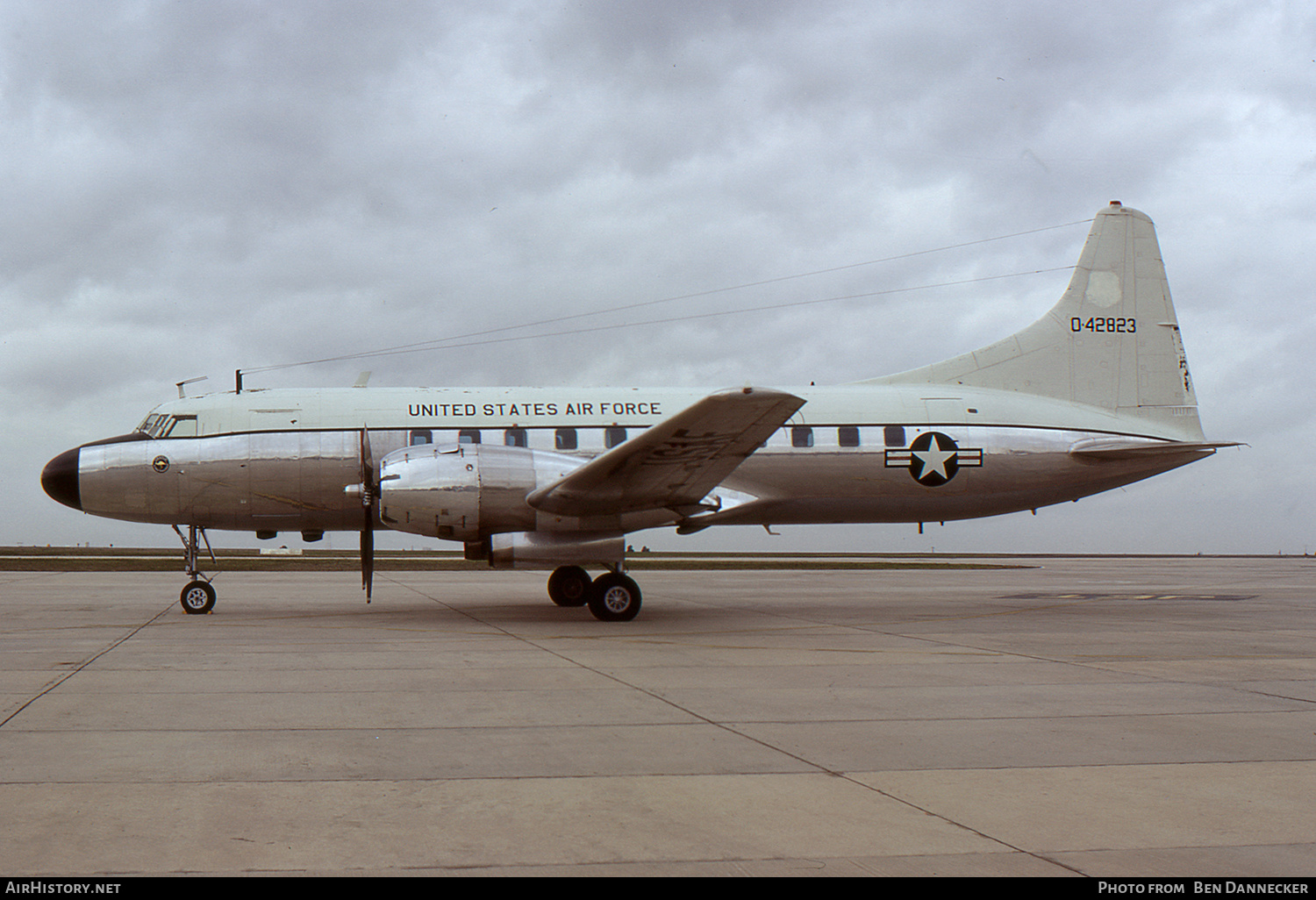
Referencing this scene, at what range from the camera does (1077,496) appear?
17.8 m

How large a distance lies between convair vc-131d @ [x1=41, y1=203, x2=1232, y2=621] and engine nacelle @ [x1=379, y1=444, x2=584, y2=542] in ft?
0.09

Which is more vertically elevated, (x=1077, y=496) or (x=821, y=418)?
(x=821, y=418)

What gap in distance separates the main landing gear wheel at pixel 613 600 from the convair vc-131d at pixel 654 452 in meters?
0.03

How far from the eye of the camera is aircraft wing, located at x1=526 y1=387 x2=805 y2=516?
11.5 m

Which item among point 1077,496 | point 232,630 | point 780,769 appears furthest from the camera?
point 1077,496

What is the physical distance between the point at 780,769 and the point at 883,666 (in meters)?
4.46

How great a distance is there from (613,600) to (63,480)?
926 centimetres

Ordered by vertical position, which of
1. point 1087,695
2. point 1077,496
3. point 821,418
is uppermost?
point 821,418

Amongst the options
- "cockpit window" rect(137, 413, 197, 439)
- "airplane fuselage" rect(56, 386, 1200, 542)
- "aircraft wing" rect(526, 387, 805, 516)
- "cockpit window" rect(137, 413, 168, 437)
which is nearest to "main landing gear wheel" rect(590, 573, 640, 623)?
"airplane fuselage" rect(56, 386, 1200, 542)

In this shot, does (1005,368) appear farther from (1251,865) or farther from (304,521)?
(1251,865)

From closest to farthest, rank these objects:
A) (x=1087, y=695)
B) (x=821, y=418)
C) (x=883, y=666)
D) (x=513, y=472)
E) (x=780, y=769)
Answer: (x=780, y=769) < (x=1087, y=695) < (x=883, y=666) < (x=513, y=472) < (x=821, y=418)

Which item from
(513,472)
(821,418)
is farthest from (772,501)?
(513,472)

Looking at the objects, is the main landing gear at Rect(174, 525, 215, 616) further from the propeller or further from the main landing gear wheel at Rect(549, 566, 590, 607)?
the main landing gear wheel at Rect(549, 566, 590, 607)

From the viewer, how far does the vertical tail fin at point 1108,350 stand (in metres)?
18.2
